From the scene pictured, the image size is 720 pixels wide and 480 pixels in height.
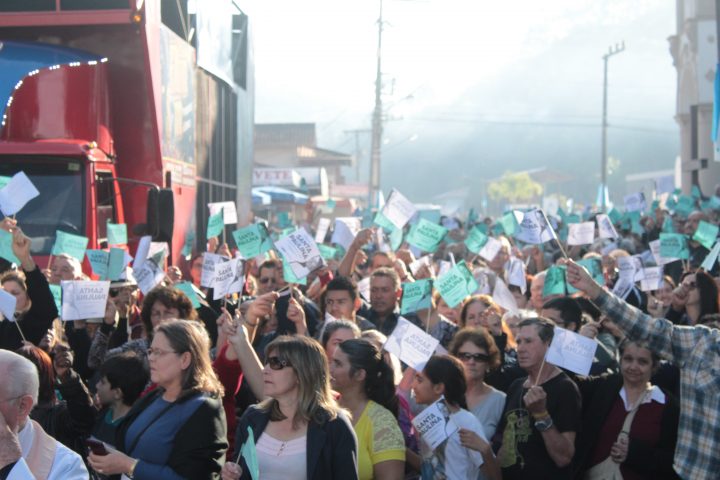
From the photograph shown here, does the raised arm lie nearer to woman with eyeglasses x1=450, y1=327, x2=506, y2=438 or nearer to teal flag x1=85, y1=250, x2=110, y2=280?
woman with eyeglasses x1=450, y1=327, x2=506, y2=438

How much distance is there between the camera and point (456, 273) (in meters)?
8.75

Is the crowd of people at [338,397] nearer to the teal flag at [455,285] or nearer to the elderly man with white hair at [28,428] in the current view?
the elderly man with white hair at [28,428]

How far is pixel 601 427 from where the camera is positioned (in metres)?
5.85

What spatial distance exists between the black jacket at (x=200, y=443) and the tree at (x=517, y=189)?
10654 cm

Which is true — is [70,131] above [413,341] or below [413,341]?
above

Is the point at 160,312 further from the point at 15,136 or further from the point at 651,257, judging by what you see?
the point at 651,257

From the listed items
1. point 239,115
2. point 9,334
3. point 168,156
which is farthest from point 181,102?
point 9,334

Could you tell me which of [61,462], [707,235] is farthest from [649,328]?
[707,235]

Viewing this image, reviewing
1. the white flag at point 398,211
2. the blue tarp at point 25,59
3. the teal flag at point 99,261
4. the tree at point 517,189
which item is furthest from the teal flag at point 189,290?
the tree at point 517,189

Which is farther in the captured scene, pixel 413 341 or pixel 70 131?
pixel 70 131

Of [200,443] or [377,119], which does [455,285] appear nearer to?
[200,443]

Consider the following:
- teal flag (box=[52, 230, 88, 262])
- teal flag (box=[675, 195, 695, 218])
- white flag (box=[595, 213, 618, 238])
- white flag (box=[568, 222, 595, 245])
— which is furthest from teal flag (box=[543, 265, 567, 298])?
teal flag (box=[675, 195, 695, 218])

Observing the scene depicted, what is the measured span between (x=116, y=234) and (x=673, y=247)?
5.77 metres

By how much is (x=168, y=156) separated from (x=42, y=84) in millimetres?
1679
